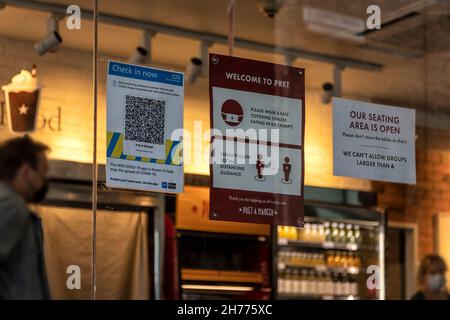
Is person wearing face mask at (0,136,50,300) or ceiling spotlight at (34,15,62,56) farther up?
ceiling spotlight at (34,15,62,56)

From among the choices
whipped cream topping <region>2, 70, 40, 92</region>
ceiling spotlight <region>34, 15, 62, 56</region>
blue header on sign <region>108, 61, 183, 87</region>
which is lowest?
whipped cream topping <region>2, 70, 40, 92</region>

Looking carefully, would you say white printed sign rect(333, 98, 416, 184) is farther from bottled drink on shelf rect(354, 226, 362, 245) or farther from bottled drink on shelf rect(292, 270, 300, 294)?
bottled drink on shelf rect(292, 270, 300, 294)

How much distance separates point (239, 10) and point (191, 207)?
156 cm

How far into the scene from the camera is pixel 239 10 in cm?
741

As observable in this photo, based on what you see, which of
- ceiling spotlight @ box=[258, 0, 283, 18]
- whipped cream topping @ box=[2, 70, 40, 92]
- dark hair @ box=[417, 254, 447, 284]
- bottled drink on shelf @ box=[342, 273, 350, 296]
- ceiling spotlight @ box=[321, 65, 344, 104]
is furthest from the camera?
ceiling spotlight @ box=[258, 0, 283, 18]

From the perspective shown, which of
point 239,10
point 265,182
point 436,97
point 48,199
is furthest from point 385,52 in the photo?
point 48,199

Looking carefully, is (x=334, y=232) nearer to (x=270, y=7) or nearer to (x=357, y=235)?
(x=357, y=235)

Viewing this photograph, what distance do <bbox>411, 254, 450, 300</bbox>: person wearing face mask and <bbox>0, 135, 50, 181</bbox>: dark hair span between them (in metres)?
2.35

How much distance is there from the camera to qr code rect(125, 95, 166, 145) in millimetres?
4840

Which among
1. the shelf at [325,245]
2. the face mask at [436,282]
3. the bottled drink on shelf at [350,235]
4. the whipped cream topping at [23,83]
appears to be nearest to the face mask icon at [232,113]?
the whipped cream topping at [23,83]

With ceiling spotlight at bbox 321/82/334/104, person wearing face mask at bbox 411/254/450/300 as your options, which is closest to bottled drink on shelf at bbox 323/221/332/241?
person wearing face mask at bbox 411/254/450/300

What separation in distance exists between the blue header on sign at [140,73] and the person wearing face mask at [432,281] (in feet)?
6.17

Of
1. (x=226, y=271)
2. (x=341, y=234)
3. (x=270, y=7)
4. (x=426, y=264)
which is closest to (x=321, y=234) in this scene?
(x=341, y=234)

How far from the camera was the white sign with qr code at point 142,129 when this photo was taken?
480 centimetres
